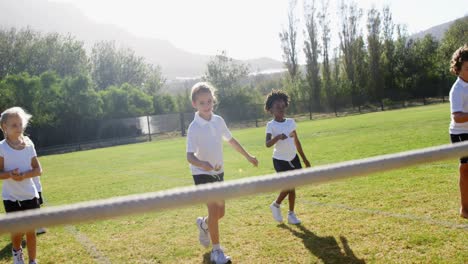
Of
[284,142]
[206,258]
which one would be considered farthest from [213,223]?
[284,142]

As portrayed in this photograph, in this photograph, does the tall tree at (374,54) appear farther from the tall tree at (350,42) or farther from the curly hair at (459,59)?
the curly hair at (459,59)

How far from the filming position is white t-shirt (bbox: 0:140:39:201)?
433cm

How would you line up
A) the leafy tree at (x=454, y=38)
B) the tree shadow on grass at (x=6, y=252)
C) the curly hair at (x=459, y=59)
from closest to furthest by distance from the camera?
1. the curly hair at (x=459, y=59)
2. the tree shadow on grass at (x=6, y=252)
3. the leafy tree at (x=454, y=38)

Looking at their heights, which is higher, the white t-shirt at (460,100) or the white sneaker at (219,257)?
the white t-shirt at (460,100)

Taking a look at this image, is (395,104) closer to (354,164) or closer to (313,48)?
(313,48)

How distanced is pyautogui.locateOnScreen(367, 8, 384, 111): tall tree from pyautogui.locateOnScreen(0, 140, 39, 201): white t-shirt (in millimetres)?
46980

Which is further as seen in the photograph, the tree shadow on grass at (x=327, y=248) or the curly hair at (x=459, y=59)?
the curly hair at (x=459, y=59)

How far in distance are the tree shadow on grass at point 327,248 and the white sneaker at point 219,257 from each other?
2.84ft

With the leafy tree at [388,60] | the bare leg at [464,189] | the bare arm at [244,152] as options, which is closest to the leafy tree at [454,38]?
the leafy tree at [388,60]

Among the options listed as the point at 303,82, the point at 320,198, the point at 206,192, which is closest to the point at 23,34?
the point at 303,82

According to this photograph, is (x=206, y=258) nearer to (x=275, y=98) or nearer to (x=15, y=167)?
(x=15, y=167)

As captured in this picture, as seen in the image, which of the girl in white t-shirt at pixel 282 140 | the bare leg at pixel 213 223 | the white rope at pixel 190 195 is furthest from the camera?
the girl in white t-shirt at pixel 282 140

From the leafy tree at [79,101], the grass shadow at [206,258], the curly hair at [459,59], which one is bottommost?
the grass shadow at [206,258]

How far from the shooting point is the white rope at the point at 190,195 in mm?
992
